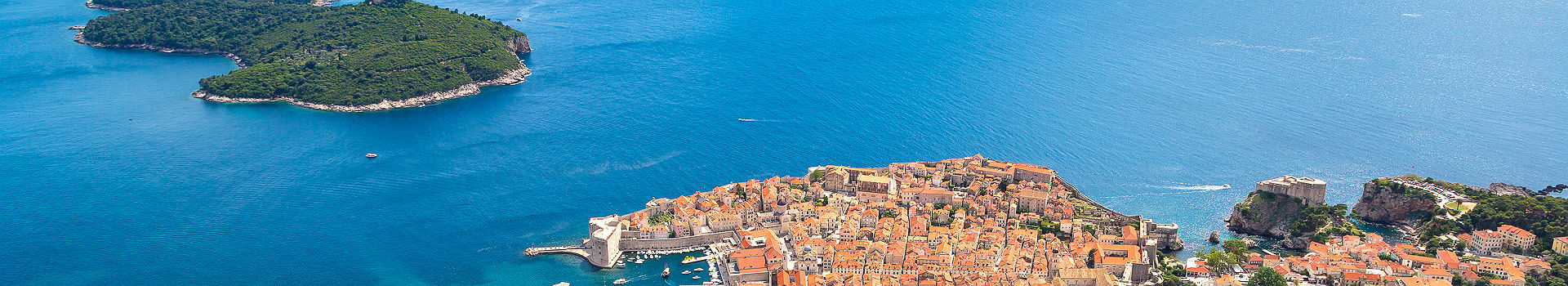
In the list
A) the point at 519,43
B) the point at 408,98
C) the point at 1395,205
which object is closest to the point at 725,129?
the point at 408,98

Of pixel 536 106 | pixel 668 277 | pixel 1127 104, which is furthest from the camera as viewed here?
pixel 536 106

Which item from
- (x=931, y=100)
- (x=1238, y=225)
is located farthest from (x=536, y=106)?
(x=1238, y=225)

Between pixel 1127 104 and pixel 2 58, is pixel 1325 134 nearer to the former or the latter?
pixel 1127 104

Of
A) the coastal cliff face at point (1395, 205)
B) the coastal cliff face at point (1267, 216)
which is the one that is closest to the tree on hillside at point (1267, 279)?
the coastal cliff face at point (1267, 216)

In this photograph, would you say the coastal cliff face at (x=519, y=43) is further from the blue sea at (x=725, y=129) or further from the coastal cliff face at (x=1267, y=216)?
the coastal cliff face at (x=1267, y=216)

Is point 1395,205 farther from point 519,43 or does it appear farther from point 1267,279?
point 519,43
